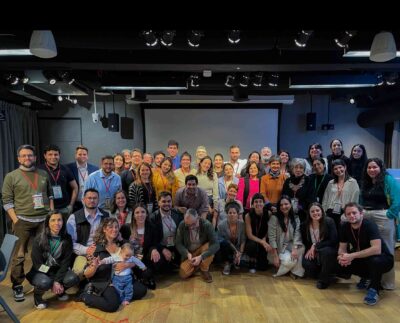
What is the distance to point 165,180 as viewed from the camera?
145 inches

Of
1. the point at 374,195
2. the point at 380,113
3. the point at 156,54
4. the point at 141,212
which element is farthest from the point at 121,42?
the point at 380,113

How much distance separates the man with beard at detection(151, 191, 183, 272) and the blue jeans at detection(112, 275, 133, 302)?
0.49m

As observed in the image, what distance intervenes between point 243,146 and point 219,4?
5472mm

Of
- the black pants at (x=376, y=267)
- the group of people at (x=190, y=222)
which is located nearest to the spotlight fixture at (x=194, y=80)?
the group of people at (x=190, y=222)

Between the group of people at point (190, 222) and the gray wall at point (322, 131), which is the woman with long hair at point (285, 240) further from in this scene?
the gray wall at point (322, 131)

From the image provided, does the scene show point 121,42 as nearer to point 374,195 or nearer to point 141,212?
point 141,212

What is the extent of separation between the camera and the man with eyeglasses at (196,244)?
3.24 metres

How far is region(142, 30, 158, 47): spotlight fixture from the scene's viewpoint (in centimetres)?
279

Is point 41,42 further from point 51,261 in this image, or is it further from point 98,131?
point 98,131

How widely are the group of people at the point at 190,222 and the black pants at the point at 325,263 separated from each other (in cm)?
1

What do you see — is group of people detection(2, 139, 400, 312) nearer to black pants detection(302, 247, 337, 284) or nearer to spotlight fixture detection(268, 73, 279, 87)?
black pants detection(302, 247, 337, 284)

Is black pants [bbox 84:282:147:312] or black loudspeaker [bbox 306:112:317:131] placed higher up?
black loudspeaker [bbox 306:112:317:131]

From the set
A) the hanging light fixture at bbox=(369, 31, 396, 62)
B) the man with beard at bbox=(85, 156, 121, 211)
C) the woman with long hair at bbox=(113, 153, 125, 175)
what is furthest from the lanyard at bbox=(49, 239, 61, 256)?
the hanging light fixture at bbox=(369, 31, 396, 62)

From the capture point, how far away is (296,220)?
3459mm
